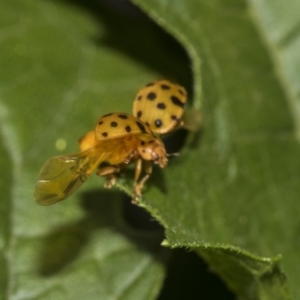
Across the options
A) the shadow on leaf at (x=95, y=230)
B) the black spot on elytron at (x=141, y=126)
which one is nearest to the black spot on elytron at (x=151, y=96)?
the black spot on elytron at (x=141, y=126)

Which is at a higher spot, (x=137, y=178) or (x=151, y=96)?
(x=151, y=96)

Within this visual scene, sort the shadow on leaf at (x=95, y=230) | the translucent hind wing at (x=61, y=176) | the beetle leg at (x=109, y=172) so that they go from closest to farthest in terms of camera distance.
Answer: the translucent hind wing at (x=61, y=176) → the beetle leg at (x=109, y=172) → the shadow on leaf at (x=95, y=230)

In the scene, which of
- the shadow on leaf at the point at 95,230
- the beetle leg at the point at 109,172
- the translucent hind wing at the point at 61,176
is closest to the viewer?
the translucent hind wing at the point at 61,176

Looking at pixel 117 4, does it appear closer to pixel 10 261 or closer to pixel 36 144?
pixel 36 144

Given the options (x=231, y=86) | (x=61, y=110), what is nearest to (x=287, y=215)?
(x=231, y=86)

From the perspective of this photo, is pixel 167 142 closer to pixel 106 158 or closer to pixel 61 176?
pixel 106 158

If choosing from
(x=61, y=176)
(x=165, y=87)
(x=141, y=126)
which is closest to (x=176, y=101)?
(x=165, y=87)

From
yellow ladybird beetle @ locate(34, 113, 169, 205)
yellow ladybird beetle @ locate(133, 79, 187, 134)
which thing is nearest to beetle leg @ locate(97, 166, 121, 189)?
yellow ladybird beetle @ locate(34, 113, 169, 205)

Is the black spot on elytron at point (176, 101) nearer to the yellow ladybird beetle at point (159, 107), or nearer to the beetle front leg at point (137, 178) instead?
the yellow ladybird beetle at point (159, 107)
